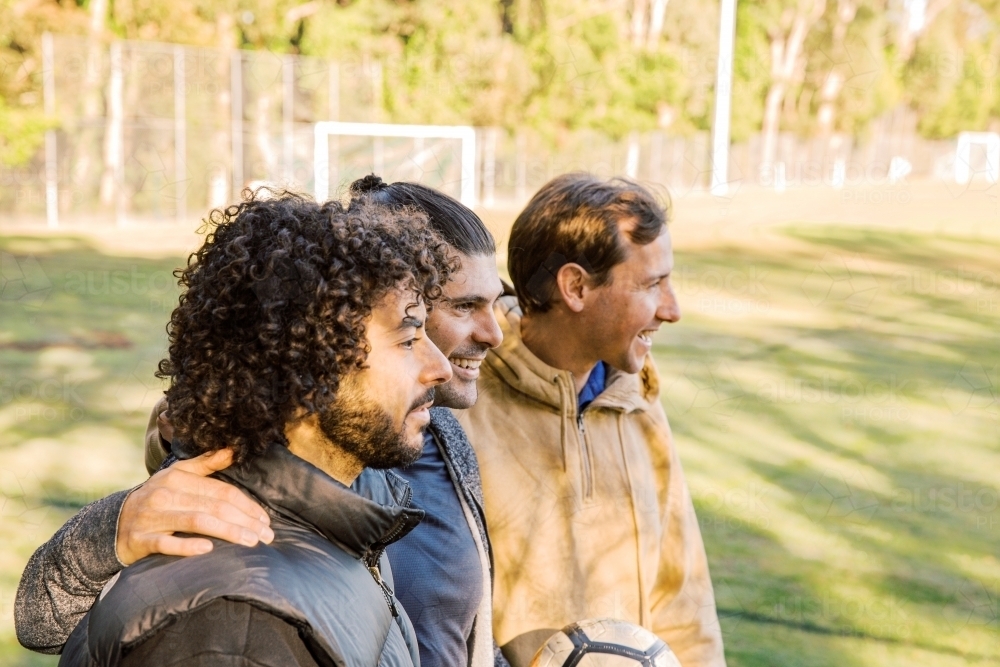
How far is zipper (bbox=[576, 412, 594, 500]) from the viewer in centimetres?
284

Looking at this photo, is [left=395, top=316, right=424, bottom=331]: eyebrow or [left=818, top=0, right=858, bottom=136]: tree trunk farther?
[left=818, top=0, right=858, bottom=136]: tree trunk

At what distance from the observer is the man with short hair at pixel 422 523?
1517 mm

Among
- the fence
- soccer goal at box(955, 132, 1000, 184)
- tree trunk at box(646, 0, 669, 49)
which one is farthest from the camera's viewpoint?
soccer goal at box(955, 132, 1000, 184)

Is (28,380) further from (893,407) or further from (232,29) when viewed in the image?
(232,29)

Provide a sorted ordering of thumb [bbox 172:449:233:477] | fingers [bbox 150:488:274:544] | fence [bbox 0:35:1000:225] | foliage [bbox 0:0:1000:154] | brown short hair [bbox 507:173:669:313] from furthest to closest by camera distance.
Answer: foliage [bbox 0:0:1000:154]
fence [bbox 0:35:1000:225]
brown short hair [bbox 507:173:669:313]
thumb [bbox 172:449:233:477]
fingers [bbox 150:488:274:544]

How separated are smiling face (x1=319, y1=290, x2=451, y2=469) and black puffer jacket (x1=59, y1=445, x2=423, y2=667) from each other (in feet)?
0.30

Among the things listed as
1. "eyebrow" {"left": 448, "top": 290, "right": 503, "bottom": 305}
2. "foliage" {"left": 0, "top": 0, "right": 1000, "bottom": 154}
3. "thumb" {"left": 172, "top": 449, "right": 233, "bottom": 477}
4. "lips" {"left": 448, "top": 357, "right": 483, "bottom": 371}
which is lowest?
"lips" {"left": 448, "top": 357, "right": 483, "bottom": 371}

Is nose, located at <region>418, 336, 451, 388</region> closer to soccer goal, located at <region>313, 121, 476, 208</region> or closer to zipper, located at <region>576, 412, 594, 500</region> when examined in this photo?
zipper, located at <region>576, 412, 594, 500</region>

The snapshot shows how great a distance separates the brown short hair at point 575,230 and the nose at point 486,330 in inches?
22.0

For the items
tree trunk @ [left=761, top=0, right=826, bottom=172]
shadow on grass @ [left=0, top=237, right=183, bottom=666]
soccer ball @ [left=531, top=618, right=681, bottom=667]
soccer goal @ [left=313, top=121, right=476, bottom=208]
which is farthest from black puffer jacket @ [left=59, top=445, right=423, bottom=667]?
tree trunk @ [left=761, top=0, right=826, bottom=172]

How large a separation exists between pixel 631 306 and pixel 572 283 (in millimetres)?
179

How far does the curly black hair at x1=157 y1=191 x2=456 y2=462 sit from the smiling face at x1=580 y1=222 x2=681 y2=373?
143cm

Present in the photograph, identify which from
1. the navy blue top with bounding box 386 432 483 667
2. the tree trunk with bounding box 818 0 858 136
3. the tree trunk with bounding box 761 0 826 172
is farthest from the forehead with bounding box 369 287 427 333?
the tree trunk with bounding box 818 0 858 136

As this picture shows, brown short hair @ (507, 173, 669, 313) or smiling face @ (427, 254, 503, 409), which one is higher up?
brown short hair @ (507, 173, 669, 313)
